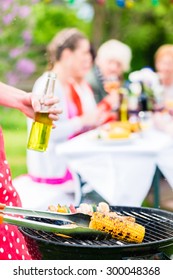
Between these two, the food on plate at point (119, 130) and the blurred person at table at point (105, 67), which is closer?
the food on plate at point (119, 130)

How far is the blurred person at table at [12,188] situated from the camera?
4.80 feet

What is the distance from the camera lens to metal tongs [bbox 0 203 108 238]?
1.31m

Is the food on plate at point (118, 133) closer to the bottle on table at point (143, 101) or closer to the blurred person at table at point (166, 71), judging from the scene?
the bottle on table at point (143, 101)

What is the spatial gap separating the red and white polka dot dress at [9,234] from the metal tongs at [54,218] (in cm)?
8

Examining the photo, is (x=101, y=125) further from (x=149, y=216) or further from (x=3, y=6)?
(x=149, y=216)

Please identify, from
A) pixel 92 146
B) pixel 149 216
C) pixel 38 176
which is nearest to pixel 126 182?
pixel 92 146

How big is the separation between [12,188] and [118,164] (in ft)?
4.87

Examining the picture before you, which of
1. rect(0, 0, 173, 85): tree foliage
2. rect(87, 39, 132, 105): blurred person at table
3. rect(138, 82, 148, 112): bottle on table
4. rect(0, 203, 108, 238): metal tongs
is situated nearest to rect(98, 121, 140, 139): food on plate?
rect(138, 82, 148, 112): bottle on table

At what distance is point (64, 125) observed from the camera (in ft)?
10.9

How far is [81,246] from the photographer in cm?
131

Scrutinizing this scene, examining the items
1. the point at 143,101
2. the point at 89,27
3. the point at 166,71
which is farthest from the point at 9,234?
the point at 89,27

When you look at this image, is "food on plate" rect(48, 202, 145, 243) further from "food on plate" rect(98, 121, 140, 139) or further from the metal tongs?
"food on plate" rect(98, 121, 140, 139)

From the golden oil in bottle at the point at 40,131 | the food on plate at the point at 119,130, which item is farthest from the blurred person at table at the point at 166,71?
the golden oil in bottle at the point at 40,131

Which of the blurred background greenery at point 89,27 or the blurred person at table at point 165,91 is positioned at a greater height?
the blurred background greenery at point 89,27
